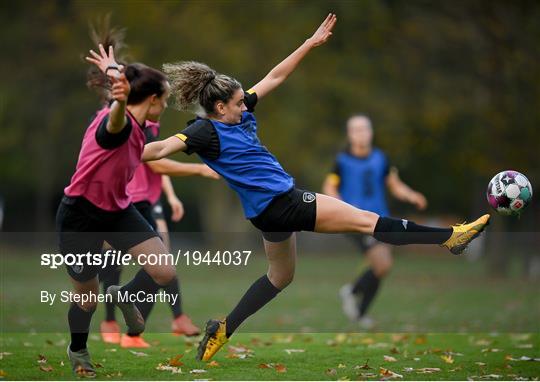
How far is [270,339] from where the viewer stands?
30.9 feet

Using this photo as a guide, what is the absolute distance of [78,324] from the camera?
6879mm

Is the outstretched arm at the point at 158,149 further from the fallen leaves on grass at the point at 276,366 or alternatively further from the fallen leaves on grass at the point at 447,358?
the fallen leaves on grass at the point at 447,358

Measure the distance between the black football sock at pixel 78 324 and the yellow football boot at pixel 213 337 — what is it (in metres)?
0.96

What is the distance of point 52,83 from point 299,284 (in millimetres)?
13014

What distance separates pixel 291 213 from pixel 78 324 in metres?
1.80

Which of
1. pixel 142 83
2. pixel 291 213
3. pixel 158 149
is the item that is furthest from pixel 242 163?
pixel 142 83

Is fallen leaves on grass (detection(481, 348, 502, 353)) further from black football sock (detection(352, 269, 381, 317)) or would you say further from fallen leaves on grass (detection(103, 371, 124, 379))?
fallen leaves on grass (detection(103, 371, 124, 379))

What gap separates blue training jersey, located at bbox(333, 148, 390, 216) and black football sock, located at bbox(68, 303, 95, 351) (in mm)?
5770

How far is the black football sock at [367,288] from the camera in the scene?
1145 centimetres

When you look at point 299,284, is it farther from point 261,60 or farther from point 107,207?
point 107,207

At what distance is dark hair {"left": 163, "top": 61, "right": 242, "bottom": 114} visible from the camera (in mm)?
7020

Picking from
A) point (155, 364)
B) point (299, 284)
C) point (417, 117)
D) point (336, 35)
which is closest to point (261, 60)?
point (336, 35)

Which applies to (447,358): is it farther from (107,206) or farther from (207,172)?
(107,206)

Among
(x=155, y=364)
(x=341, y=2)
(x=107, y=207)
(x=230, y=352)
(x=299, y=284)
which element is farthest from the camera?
(x=341, y=2)
